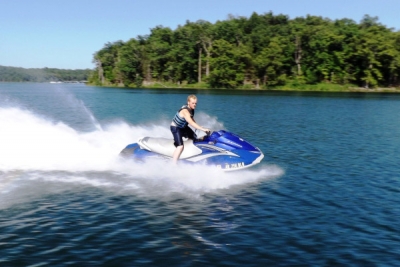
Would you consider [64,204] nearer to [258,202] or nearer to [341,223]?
[258,202]

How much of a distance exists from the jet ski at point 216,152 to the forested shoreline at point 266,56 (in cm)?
8624

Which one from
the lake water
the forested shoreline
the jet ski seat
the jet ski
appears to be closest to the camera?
the lake water

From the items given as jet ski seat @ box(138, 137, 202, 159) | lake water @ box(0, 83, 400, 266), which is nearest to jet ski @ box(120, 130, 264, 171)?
jet ski seat @ box(138, 137, 202, 159)

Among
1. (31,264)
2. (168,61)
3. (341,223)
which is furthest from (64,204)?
(168,61)

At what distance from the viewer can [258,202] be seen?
10023 millimetres

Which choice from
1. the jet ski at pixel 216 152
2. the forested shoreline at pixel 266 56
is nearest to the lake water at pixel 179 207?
the jet ski at pixel 216 152

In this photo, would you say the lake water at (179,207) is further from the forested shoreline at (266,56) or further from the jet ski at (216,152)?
the forested shoreline at (266,56)

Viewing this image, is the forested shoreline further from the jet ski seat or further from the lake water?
the jet ski seat

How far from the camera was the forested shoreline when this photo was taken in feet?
307

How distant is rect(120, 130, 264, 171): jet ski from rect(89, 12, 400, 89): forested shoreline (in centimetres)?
8624

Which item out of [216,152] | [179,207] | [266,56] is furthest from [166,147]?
[266,56]

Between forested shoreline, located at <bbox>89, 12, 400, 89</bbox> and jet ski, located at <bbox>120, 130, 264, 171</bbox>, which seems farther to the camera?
forested shoreline, located at <bbox>89, 12, 400, 89</bbox>

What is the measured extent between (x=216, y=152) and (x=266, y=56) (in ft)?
290

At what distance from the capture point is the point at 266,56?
97.0 m
